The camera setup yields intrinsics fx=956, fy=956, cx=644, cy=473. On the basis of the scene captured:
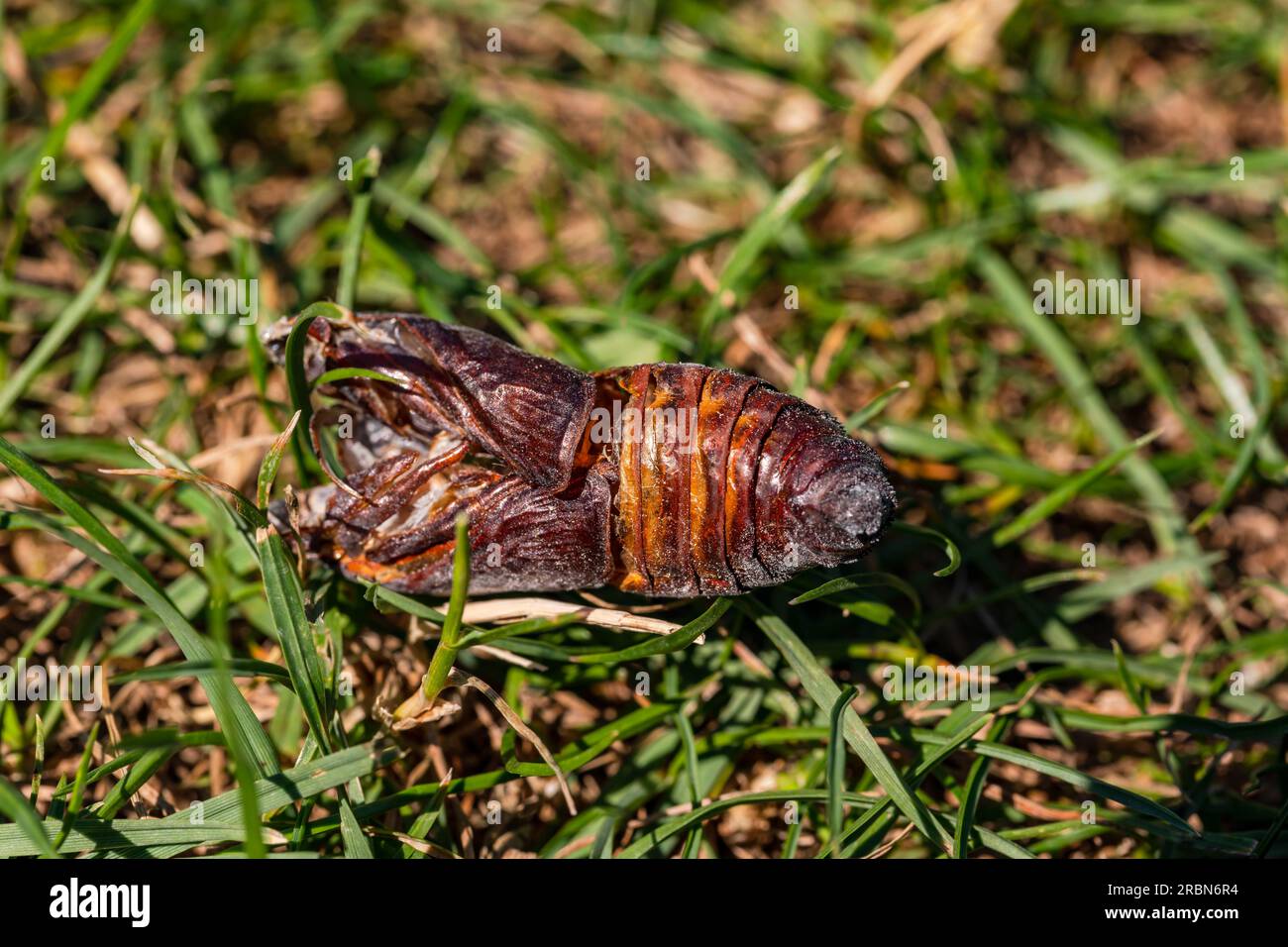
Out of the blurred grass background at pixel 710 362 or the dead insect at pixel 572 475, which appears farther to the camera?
the blurred grass background at pixel 710 362

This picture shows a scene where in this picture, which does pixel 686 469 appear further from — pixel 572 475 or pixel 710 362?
pixel 710 362

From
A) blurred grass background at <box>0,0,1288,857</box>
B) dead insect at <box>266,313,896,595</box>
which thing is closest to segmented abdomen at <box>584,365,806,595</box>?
dead insect at <box>266,313,896,595</box>

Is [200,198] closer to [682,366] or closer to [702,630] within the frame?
[682,366]

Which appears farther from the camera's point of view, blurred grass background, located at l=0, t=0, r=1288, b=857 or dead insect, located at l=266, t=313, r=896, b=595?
blurred grass background, located at l=0, t=0, r=1288, b=857

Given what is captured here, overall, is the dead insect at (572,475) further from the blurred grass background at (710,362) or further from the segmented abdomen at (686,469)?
the blurred grass background at (710,362)

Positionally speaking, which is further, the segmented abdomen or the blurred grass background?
the blurred grass background

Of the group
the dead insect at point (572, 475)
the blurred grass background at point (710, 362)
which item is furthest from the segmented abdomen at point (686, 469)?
the blurred grass background at point (710, 362)

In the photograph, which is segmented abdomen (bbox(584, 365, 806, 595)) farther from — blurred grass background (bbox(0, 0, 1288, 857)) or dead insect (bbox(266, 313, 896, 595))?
blurred grass background (bbox(0, 0, 1288, 857))
